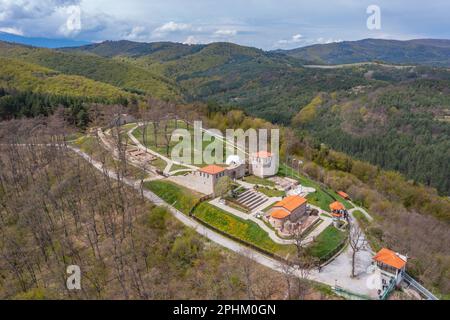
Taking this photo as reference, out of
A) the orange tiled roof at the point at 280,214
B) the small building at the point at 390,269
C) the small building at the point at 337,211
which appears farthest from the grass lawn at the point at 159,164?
the small building at the point at 390,269

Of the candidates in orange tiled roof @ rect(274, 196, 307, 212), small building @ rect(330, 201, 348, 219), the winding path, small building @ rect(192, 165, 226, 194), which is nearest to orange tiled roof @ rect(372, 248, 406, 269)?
the winding path

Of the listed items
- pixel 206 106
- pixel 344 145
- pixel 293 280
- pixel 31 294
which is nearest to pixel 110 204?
pixel 31 294

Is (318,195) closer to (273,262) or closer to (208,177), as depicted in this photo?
(208,177)

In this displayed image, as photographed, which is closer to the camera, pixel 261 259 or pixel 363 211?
pixel 261 259

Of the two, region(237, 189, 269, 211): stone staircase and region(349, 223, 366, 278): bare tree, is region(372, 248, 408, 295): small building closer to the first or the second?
region(349, 223, 366, 278): bare tree

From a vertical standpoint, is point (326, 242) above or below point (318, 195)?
below

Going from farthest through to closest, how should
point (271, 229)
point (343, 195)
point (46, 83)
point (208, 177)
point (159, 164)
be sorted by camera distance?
point (46, 83) < point (159, 164) < point (343, 195) < point (208, 177) < point (271, 229)

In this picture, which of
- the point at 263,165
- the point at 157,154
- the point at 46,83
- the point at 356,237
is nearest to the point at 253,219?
the point at 356,237
